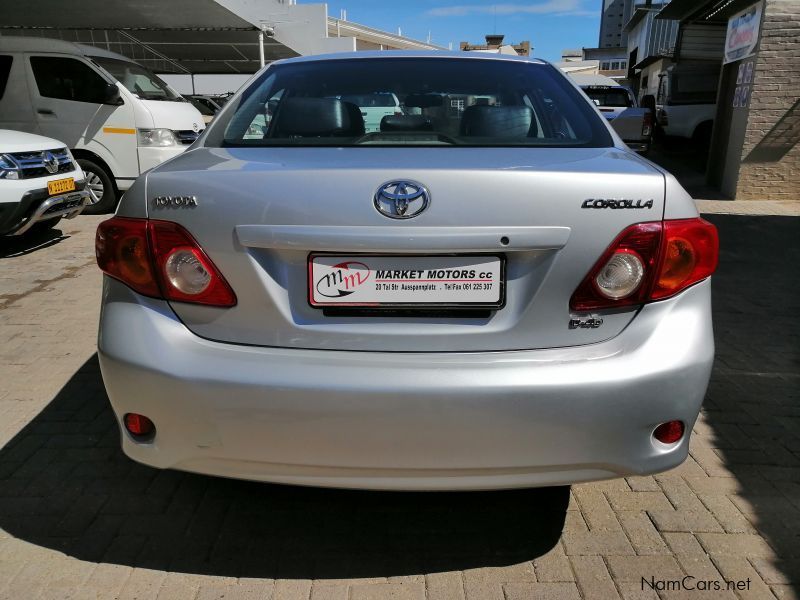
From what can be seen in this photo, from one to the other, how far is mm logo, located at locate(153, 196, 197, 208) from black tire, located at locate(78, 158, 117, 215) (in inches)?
305

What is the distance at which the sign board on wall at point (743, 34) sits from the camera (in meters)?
9.83

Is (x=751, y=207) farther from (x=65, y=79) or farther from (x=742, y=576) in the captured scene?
(x=65, y=79)

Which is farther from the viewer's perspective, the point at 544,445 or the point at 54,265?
the point at 54,265

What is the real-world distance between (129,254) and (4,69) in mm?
8551

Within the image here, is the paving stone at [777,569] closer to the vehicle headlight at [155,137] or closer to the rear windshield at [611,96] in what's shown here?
the vehicle headlight at [155,137]

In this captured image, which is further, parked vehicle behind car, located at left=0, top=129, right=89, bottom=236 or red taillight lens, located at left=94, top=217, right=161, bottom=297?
parked vehicle behind car, located at left=0, top=129, right=89, bottom=236

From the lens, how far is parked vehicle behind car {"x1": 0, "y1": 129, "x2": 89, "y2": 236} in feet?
19.8

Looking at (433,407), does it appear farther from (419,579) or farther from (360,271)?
(419,579)

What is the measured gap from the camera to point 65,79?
8.84 m

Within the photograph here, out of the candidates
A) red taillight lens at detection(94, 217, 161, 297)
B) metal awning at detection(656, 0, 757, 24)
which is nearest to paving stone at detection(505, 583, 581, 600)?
red taillight lens at detection(94, 217, 161, 297)

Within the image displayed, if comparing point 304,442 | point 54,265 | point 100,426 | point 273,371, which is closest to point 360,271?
point 273,371

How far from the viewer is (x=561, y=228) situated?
1811 mm

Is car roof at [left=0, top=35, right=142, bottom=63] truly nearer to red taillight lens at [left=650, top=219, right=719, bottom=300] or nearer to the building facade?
red taillight lens at [left=650, top=219, right=719, bottom=300]

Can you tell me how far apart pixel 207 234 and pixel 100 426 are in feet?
5.53
